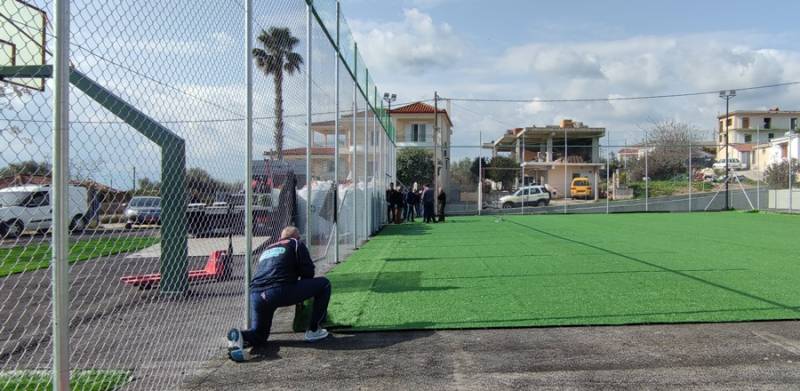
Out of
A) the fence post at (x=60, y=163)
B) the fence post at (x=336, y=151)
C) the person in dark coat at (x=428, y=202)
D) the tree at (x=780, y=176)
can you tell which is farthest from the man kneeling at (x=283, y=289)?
the tree at (x=780, y=176)

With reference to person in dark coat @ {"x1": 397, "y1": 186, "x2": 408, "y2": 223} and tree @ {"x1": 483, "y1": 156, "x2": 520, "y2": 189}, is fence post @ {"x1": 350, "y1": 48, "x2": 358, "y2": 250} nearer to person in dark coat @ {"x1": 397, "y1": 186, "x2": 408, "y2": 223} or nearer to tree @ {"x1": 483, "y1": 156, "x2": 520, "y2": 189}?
person in dark coat @ {"x1": 397, "y1": 186, "x2": 408, "y2": 223}

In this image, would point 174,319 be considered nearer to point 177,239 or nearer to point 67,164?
point 177,239

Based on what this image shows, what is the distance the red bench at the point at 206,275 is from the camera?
24.5ft

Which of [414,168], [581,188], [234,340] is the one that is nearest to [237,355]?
[234,340]

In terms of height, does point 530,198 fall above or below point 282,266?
above

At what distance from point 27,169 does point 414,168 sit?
45.0m

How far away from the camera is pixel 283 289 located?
208 inches

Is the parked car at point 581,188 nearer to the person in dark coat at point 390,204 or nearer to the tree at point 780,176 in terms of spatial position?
the tree at point 780,176

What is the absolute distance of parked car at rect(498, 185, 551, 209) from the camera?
1396 inches

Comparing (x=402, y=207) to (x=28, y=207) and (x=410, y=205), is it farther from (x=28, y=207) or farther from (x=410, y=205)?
(x=28, y=207)

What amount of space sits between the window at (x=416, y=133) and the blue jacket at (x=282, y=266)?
4775 cm

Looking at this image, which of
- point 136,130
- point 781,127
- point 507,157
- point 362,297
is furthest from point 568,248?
point 781,127

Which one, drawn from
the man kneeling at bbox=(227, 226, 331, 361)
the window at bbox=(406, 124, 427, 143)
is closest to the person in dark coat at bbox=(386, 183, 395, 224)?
the man kneeling at bbox=(227, 226, 331, 361)

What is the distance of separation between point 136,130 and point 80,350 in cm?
282
